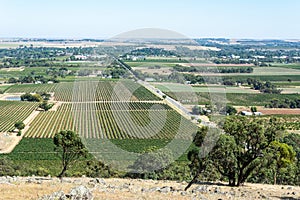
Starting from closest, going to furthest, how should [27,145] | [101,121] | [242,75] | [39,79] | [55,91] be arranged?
[27,145] → [101,121] → [55,91] → [39,79] → [242,75]

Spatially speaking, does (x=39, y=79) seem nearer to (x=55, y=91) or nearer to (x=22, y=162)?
(x=55, y=91)

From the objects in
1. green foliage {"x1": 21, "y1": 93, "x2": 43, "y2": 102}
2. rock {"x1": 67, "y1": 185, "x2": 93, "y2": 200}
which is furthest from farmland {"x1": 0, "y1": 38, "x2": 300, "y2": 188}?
rock {"x1": 67, "y1": 185, "x2": 93, "y2": 200}

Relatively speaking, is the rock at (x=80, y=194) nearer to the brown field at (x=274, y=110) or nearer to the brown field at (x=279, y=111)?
the brown field at (x=274, y=110)

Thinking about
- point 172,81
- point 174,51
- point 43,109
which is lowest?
point 43,109

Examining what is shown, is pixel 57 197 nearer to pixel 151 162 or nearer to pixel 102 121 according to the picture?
pixel 151 162

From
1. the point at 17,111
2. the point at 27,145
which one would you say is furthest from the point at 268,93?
the point at 27,145

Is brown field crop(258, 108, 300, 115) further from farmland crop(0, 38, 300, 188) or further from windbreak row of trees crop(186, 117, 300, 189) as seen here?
windbreak row of trees crop(186, 117, 300, 189)
